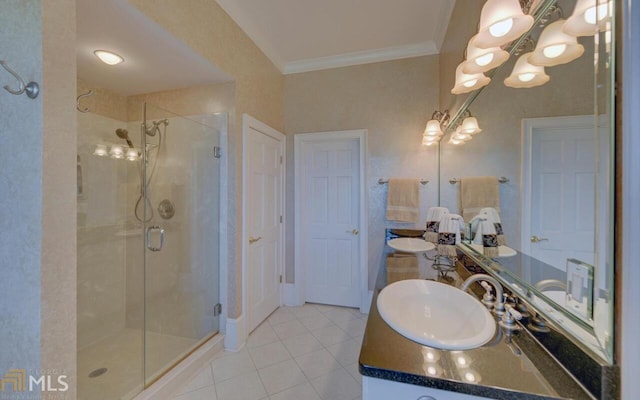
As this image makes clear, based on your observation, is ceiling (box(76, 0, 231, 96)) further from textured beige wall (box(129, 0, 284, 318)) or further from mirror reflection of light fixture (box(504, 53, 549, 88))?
mirror reflection of light fixture (box(504, 53, 549, 88))

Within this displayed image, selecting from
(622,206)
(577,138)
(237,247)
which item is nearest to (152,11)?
(237,247)

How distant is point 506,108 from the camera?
1157 mm

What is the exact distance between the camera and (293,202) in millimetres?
3033

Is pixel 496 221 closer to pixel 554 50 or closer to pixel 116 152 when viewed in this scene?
pixel 554 50

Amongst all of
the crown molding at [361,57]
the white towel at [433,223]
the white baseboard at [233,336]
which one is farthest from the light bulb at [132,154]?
the white towel at [433,223]

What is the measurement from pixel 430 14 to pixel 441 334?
8.14ft

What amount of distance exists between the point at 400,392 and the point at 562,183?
794mm

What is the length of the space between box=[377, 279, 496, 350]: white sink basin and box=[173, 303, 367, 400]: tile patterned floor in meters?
0.91

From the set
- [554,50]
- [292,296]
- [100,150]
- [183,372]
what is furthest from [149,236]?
[554,50]

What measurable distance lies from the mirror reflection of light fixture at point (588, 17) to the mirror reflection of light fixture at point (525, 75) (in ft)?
0.50

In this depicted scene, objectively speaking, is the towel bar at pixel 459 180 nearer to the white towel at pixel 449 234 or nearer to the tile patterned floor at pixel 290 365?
the white towel at pixel 449 234

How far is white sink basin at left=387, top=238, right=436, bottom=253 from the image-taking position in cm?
209

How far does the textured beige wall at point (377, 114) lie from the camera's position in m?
2.68

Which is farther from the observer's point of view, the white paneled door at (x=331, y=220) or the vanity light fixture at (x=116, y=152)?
the white paneled door at (x=331, y=220)
